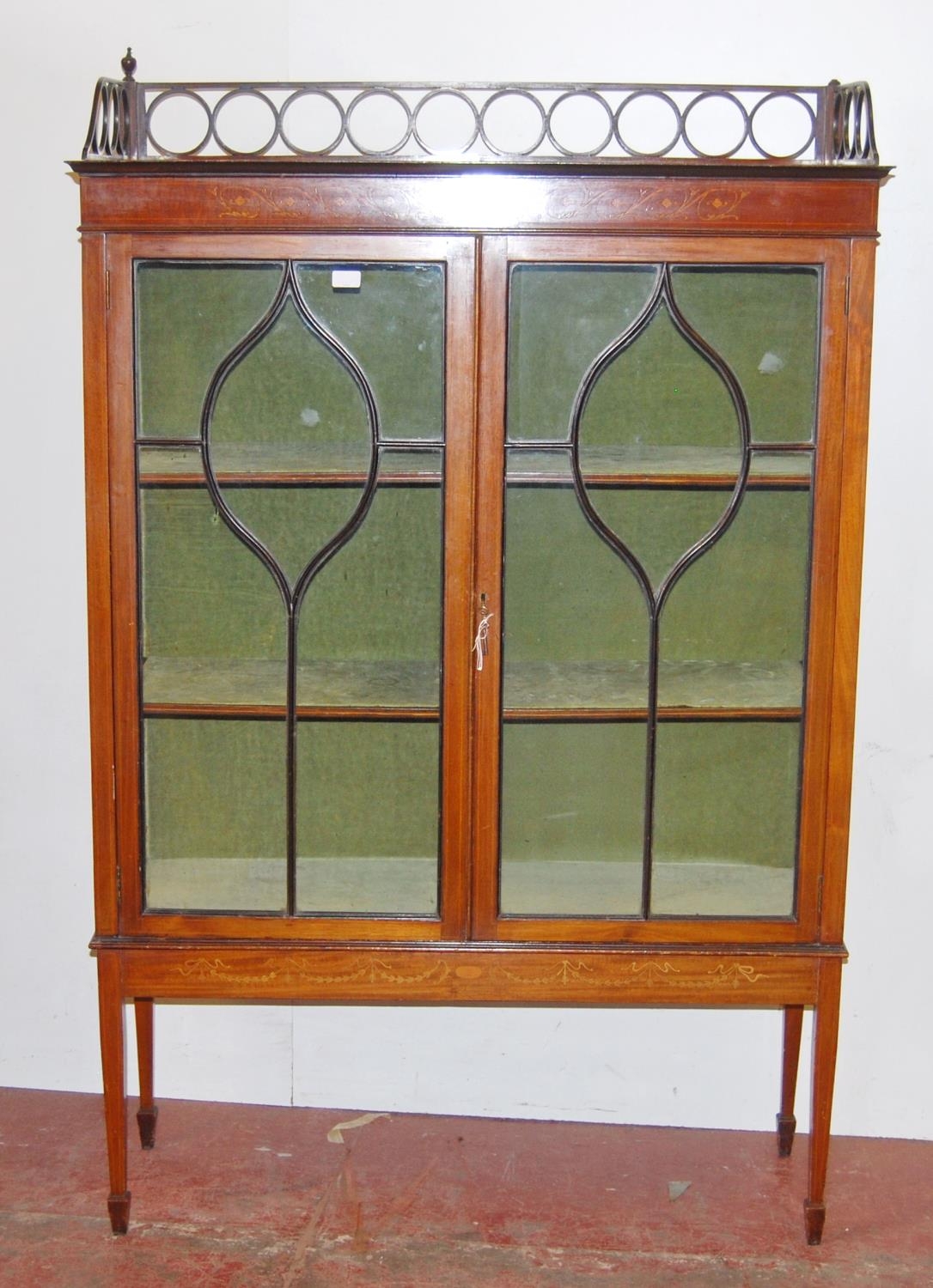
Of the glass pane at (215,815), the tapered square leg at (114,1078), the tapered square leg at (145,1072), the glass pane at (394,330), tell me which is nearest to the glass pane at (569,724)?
the glass pane at (394,330)

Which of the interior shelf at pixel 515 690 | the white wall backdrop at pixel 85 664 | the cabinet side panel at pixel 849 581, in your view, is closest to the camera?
the cabinet side panel at pixel 849 581

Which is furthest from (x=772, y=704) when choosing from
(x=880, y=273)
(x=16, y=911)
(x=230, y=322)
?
(x=16, y=911)

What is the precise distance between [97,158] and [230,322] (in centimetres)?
29

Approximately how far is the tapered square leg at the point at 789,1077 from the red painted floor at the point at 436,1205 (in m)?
0.04

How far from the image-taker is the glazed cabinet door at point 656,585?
1.76 m

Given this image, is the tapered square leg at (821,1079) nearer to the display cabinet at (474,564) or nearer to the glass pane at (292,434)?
the display cabinet at (474,564)

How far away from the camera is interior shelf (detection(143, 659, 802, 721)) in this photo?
183 centimetres

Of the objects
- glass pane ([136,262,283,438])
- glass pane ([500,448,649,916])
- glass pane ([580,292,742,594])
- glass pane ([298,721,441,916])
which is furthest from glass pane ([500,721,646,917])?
glass pane ([136,262,283,438])

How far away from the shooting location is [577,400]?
177cm

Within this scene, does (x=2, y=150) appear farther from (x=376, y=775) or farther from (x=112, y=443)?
(x=376, y=775)

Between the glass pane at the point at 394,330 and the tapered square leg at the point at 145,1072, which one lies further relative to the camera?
the tapered square leg at the point at 145,1072

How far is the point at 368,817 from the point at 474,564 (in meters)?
0.43

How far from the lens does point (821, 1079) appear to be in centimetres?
186

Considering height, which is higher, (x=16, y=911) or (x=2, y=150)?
(x=2, y=150)
